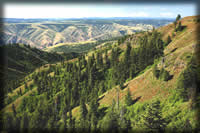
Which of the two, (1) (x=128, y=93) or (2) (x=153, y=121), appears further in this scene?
(1) (x=128, y=93)

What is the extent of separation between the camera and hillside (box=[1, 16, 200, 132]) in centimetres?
1741

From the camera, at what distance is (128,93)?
36.1 m

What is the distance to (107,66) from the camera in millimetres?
81375

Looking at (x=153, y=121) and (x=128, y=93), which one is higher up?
(x=153, y=121)

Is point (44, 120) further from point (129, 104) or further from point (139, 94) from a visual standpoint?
point (139, 94)

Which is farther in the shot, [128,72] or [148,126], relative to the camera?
[128,72]

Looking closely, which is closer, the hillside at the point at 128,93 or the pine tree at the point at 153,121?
the pine tree at the point at 153,121

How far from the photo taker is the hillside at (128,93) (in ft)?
57.1

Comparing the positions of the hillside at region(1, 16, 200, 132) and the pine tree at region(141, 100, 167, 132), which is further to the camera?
the hillside at region(1, 16, 200, 132)

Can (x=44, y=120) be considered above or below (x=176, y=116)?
below

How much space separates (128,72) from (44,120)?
43.8 metres

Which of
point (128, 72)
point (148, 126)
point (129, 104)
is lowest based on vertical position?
point (129, 104)

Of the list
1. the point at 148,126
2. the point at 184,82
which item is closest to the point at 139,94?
the point at 184,82

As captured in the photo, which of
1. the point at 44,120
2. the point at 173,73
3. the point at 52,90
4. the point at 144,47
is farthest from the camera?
the point at 52,90
